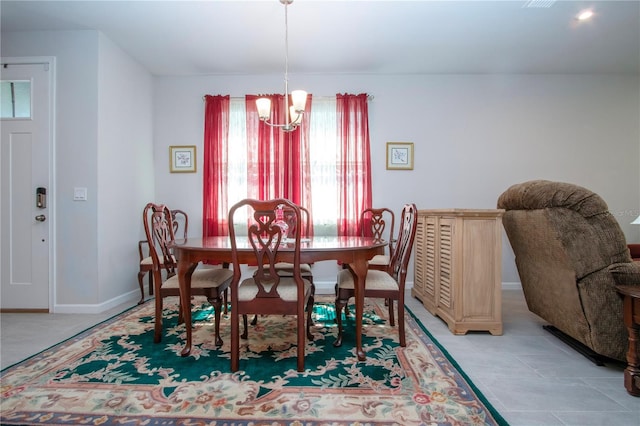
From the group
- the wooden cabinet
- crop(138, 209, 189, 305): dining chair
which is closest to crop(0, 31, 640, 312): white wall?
crop(138, 209, 189, 305): dining chair

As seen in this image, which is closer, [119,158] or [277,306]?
[277,306]

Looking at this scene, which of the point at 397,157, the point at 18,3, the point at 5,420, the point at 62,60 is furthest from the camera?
the point at 397,157

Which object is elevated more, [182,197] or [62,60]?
[62,60]

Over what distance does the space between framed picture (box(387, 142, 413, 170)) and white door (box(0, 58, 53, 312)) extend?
143 inches

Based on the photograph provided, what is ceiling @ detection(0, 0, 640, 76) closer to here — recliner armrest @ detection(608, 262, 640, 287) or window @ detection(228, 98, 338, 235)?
window @ detection(228, 98, 338, 235)

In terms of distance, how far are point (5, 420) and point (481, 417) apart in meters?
2.15

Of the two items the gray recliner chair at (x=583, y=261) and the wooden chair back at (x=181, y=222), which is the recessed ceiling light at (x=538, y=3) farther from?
the wooden chair back at (x=181, y=222)

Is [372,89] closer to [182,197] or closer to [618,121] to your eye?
[182,197]

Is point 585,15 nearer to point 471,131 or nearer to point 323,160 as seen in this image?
point 471,131

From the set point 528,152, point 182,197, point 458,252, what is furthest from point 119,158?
point 528,152

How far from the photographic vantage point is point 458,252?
7.69 feet

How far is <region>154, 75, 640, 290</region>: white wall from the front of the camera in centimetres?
391

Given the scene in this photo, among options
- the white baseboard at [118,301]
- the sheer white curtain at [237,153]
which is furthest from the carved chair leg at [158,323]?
the sheer white curtain at [237,153]

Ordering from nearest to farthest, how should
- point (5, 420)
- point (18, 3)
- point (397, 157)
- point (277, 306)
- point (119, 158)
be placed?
1. point (5, 420)
2. point (277, 306)
3. point (18, 3)
4. point (119, 158)
5. point (397, 157)
